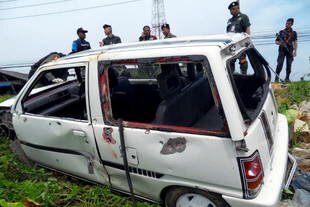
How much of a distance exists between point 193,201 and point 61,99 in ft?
8.04

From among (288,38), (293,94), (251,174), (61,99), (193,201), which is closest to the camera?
(251,174)

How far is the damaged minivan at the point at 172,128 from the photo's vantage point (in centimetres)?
232

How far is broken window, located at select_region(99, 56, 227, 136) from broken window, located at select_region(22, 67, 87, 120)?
63 cm

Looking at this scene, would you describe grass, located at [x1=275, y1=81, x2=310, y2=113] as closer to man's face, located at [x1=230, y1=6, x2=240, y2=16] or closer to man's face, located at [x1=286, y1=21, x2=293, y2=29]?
man's face, located at [x1=286, y1=21, x2=293, y2=29]

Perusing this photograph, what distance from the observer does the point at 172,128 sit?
8.25 feet

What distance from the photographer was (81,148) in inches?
124

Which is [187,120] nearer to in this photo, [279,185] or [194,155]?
[194,155]

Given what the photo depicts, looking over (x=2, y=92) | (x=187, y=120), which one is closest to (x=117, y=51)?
(x=187, y=120)

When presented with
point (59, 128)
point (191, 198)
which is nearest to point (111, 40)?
point (59, 128)

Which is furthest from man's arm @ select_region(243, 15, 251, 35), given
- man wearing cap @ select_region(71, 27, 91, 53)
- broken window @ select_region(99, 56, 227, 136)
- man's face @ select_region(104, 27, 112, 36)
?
man wearing cap @ select_region(71, 27, 91, 53)

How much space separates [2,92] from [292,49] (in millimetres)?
8721

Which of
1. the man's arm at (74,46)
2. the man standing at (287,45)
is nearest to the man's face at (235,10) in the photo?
the man standing at (287,45)

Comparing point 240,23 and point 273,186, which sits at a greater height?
point 240,23

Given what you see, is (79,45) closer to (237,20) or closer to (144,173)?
(237,20)
